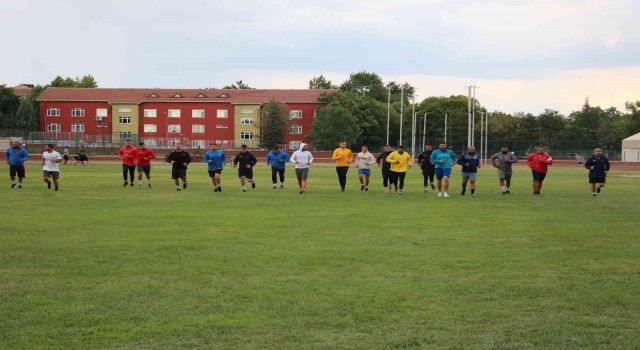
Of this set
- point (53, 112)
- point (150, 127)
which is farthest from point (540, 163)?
point (53, 112)

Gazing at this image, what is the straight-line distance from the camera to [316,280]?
963 cm

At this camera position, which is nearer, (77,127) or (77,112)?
(77,112)

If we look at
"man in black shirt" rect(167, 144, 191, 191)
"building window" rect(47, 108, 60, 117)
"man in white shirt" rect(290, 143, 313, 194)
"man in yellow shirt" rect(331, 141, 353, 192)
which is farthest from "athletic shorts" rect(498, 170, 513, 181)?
"building window" rect(47, 108, 60, 117)

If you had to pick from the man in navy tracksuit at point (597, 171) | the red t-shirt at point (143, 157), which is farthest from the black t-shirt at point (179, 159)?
the man in navy tracksuit at point (597, 171)

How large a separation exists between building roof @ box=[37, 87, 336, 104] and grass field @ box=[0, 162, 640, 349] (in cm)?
9379

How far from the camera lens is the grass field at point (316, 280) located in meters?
7.09

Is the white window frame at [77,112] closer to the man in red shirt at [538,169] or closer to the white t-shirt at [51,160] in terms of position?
the white t-shirt at [51,160]

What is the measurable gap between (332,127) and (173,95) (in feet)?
81.7

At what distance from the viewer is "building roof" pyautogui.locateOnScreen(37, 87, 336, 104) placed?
111 metres

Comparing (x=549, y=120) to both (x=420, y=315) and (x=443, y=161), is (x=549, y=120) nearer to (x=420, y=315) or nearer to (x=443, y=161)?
(x=443, y=161)

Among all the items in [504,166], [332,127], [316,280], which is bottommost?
[316,280]

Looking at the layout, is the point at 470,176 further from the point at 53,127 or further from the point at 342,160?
the point at 53,127

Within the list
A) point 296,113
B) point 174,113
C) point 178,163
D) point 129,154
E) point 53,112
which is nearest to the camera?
point 178,163

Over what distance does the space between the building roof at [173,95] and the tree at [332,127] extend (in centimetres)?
934
